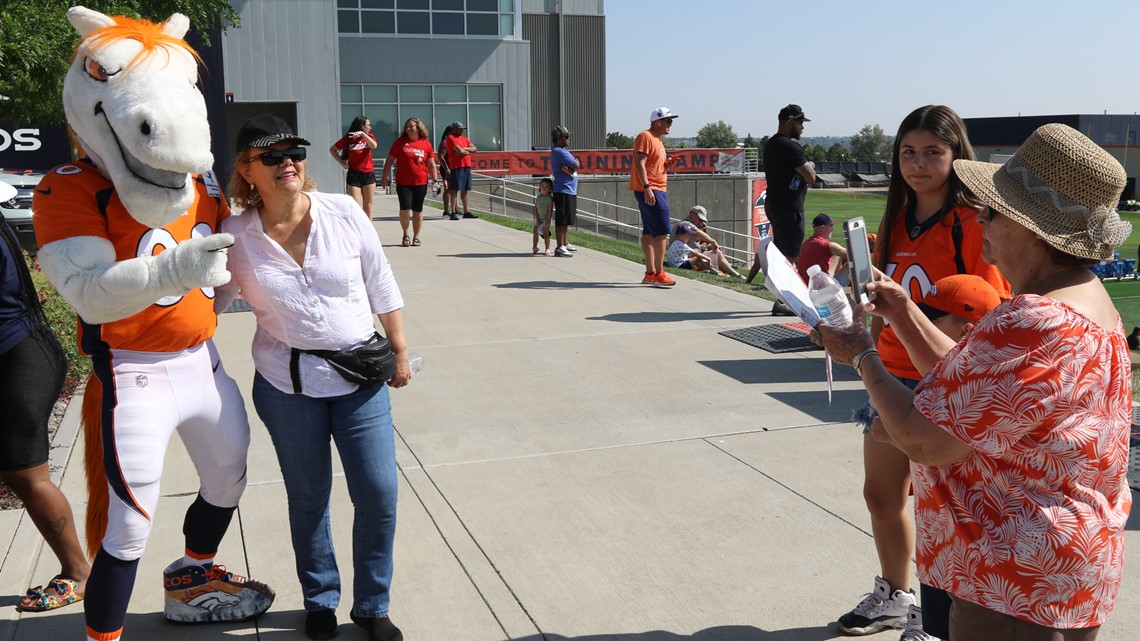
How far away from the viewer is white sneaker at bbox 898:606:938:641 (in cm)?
338

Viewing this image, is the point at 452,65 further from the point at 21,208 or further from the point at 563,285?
the point at 563,285

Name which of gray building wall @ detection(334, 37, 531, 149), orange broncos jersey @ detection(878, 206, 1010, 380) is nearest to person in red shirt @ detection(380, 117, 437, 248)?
orange broncos jersey @ detection(878, 206, 1010, 380)

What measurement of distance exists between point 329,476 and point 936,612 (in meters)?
1.98

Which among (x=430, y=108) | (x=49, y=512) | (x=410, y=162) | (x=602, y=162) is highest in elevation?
(x=430, y=108)

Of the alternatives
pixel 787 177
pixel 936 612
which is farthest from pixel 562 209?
pixel 936 612

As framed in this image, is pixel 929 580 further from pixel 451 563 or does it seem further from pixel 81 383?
pixel 81 383

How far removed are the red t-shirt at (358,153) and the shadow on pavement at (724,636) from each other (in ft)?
Answer: 35.3

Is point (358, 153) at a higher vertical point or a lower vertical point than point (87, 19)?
lower

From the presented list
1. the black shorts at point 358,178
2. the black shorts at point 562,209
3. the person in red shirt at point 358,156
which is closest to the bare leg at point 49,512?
the person in red shirt at point 358,156

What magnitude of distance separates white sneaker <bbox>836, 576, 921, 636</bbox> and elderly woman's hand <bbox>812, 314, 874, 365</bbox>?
1400 mm

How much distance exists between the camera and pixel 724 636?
11.9ft

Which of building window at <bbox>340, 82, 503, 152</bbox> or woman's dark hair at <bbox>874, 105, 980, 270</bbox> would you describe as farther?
building window at <bbox>340, 82, 503, 152</bbox>

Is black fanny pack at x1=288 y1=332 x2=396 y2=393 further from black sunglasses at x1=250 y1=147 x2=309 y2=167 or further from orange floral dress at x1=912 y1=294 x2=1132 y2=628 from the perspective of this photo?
orange floral dress at x1=912 y1=294 x2=1132 y2=628

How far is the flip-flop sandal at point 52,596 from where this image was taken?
12.3 feet
